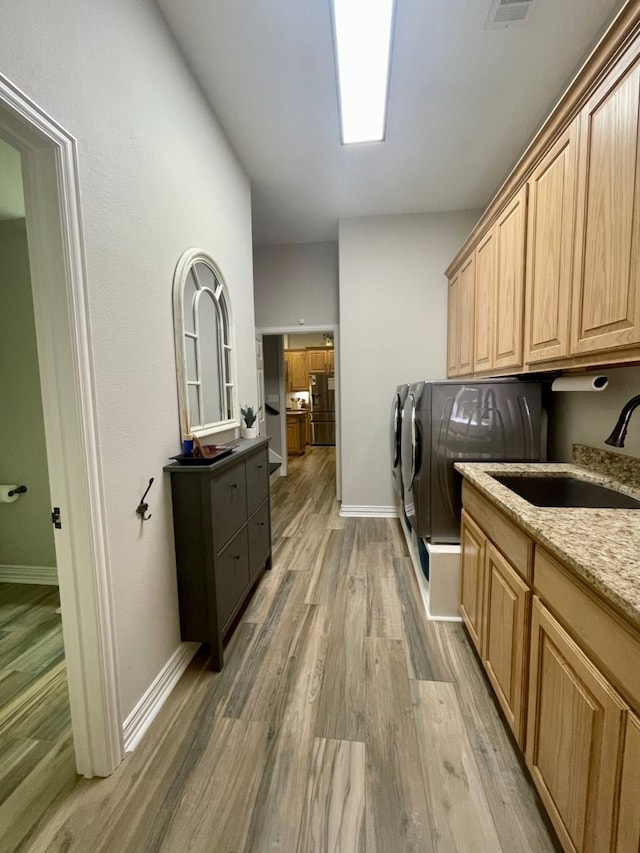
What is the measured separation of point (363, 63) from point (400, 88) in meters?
0.31

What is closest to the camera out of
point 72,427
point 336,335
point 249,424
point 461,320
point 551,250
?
point 72,427

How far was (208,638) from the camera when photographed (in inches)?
65.7

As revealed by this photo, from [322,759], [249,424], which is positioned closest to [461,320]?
[249,424]

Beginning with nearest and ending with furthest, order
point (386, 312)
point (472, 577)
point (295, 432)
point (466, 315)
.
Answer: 1. point (472, 577)
2. point (466, 315)
3. point (386, 312)
4. point (295, 432)

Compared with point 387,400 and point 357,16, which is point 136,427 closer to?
point 357,16

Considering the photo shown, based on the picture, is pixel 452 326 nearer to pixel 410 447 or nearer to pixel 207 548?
pixel 410 447

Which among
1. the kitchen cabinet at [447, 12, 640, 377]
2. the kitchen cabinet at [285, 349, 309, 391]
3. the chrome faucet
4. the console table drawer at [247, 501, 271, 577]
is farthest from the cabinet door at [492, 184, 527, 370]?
A: the kitchen cabinet at [285, 349, 309, 391]

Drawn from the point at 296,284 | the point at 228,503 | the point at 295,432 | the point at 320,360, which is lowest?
the point at 295,432

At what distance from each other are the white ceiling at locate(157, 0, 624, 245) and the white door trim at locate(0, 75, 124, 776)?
1.23 metres

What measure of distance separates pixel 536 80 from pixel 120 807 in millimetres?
3779

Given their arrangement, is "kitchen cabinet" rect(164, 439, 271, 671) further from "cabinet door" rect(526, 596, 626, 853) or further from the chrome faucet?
the chrome faucet

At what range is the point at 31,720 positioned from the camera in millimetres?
1434

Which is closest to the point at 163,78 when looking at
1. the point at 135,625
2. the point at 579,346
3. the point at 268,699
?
the point at 579,346

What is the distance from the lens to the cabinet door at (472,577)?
5.22ft
